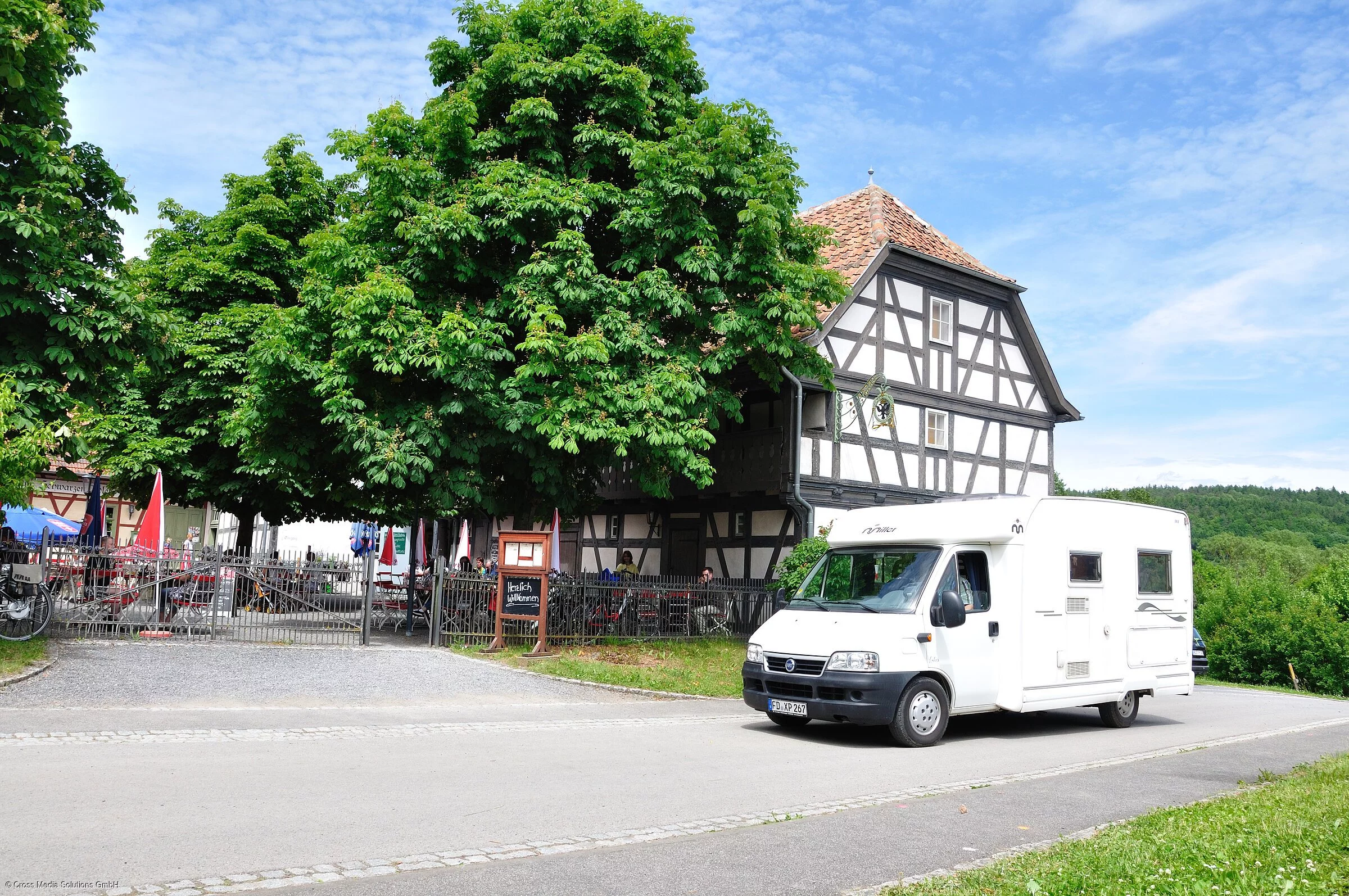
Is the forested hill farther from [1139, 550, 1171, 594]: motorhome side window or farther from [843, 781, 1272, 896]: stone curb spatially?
[843, 781, 1272, 896]: stone curb

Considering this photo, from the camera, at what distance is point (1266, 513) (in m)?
93.1

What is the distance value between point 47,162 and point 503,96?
7.57m

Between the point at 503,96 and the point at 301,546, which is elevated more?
the point at 503,96

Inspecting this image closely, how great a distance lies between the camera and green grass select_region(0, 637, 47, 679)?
487 inches

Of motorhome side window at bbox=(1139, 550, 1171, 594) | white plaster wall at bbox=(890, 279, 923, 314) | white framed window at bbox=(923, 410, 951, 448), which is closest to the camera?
motorhome side window at bbox=(1139, 550, 1171, 594)

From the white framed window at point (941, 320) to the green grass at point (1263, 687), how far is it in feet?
30.9

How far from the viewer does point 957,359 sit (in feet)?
85.4

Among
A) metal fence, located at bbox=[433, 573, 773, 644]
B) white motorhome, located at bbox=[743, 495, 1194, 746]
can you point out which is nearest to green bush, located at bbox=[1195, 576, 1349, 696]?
metal fence, located at bbox=[433, 573, 773, 644]

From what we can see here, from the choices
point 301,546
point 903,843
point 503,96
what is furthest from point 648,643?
point 301,546

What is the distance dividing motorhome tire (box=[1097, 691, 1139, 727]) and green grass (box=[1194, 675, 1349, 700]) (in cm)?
1095

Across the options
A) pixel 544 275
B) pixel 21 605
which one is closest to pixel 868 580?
pixel 544 275

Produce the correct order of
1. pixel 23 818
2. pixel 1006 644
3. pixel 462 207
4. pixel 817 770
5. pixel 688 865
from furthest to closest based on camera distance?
pixel 462 207
pixel 1006 644
pixel 817 770
pixel 23 818
pixel 688 865

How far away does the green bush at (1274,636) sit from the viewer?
2698 centimetres

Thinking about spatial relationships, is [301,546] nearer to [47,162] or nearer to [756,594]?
[756,594]
